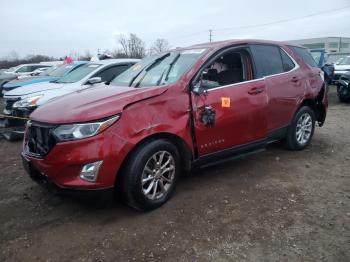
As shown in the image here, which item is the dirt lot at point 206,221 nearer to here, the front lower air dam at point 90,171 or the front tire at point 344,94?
the front lower air dam at point 90,171

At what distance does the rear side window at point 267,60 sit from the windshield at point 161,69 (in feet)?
2.96

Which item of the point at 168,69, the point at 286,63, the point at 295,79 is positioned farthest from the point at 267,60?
the point at 168,69

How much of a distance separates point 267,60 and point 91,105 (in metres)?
2.72

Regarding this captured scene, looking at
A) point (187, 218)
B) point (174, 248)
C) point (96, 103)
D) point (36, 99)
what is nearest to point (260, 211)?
point (187, 218)

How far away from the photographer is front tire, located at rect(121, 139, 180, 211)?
3.38 meters

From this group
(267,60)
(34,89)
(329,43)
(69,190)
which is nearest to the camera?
(69,190)

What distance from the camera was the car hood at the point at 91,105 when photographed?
328 centimetres

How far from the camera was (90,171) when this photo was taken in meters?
3.21

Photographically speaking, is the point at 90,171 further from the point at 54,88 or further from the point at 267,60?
the point at 54,88

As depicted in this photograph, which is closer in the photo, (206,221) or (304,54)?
(206,221)

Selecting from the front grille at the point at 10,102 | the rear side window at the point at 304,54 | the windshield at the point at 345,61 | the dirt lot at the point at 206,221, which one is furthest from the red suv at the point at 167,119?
the windshield at the point at 345,61

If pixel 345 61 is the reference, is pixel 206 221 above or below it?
below

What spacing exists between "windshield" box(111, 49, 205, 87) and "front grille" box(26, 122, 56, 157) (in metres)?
1.28

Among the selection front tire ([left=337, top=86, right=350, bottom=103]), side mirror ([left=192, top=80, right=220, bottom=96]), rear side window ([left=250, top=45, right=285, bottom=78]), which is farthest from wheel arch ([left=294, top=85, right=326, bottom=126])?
front tire ([left=337, top=86, right=350, bottom=103])
